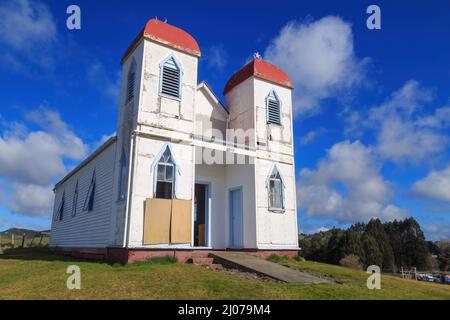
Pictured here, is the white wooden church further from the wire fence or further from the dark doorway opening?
the wire fence

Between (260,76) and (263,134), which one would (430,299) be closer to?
(263,134)

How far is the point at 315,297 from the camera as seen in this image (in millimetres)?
8070

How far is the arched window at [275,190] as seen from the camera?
16.4m

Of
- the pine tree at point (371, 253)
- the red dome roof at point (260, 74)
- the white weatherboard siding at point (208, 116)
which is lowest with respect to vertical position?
the pine tree at point (371, 253)

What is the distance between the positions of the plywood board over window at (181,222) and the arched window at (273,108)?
6.20 metres

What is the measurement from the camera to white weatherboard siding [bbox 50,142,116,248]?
15.1m

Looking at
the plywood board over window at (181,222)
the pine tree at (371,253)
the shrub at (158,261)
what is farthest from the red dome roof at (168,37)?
the pine tree at (371,253)

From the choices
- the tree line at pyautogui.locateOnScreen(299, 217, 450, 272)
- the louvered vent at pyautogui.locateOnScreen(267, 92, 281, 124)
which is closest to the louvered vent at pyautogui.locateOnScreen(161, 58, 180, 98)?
the louvered vent at pyautogui.locateOnScreen(267, 92, 281, 124)

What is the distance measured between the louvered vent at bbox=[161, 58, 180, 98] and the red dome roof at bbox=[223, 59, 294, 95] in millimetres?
3997

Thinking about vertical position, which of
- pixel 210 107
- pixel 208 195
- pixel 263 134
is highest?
pixel 210 107

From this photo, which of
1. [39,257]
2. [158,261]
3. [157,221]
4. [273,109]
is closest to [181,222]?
[157,221]

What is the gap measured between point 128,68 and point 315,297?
12.1 m

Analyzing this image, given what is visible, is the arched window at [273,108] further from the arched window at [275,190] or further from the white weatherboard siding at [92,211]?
the white weatherboard siding at [92,211]
